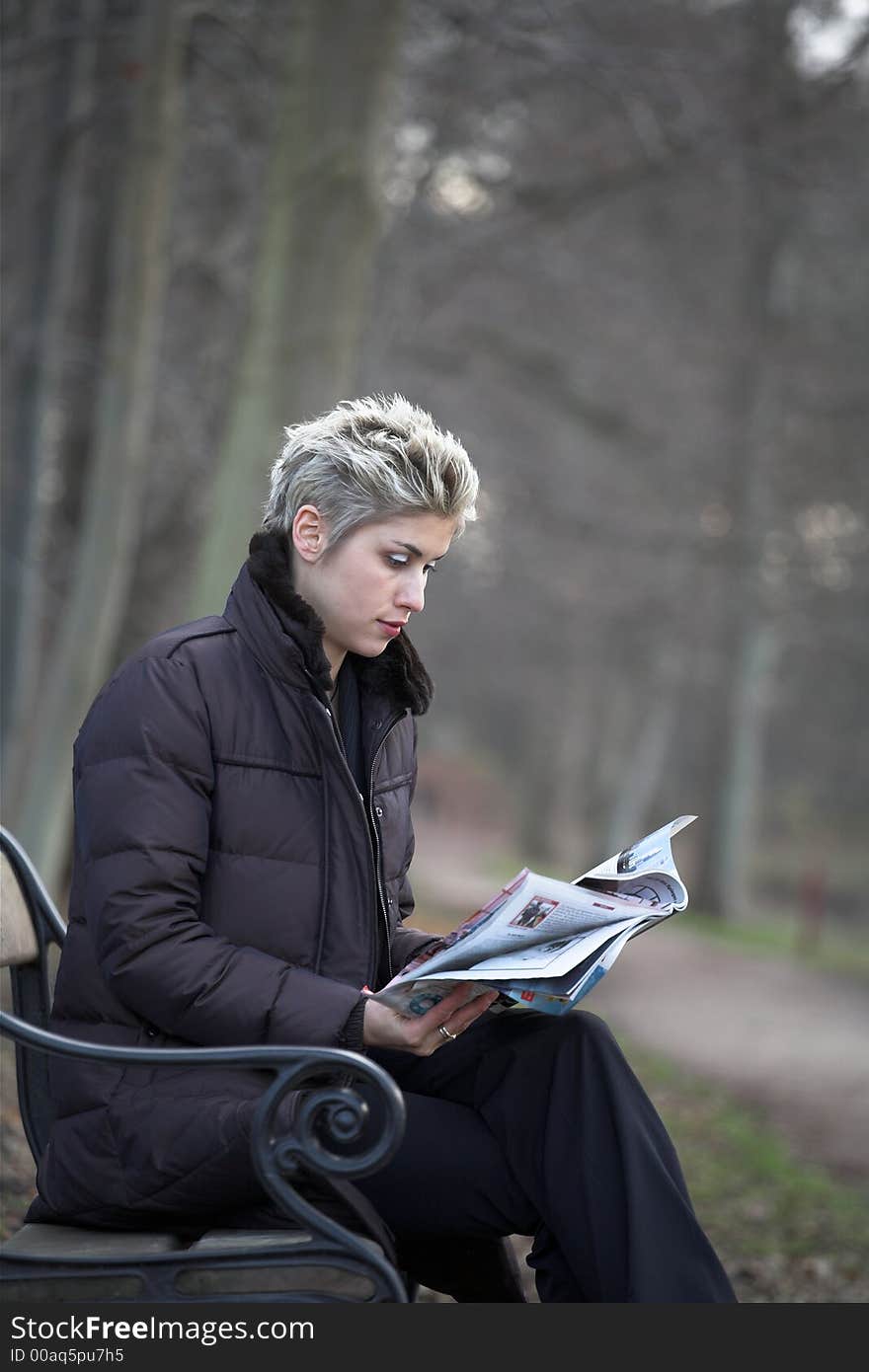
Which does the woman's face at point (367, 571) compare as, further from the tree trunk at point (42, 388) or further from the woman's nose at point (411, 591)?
the tree trunk at point (42, 388)

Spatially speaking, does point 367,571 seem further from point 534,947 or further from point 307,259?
point 307,259

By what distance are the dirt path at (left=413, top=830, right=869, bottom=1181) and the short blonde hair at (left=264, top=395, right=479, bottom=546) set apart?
5.28 m

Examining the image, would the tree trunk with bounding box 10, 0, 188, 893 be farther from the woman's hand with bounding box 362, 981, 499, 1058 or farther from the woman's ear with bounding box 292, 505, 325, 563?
the woman's hand with bounding box 362, 981, 499, 1058

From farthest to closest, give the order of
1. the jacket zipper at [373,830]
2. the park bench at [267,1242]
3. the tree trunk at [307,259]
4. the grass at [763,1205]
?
the tree trunk at [307,259] → the grass at [763,1205] → the jacket zipper at [373,830] → the park bench at [267,1242]

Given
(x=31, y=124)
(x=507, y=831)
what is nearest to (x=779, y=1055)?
(x=31, y=124)

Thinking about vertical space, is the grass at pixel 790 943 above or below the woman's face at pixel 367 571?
below

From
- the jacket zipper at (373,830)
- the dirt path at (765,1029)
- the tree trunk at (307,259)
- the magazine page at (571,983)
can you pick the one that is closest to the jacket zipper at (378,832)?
the jacket zipper at (373,830)

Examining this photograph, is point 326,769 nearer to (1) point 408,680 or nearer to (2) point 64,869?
(1) point 408,680

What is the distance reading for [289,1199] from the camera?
2289 millimetres

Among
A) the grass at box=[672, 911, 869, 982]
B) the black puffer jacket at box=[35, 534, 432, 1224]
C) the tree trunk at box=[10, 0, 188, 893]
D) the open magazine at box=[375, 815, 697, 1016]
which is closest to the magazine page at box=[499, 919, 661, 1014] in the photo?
the open magazine at box=[375, 815, 697, 1016]

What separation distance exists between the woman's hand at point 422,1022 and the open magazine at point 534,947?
0.05 ft

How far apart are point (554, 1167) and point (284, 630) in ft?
3.21

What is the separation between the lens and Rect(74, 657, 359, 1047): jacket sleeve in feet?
7.88

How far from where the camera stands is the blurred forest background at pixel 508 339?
6.30m
